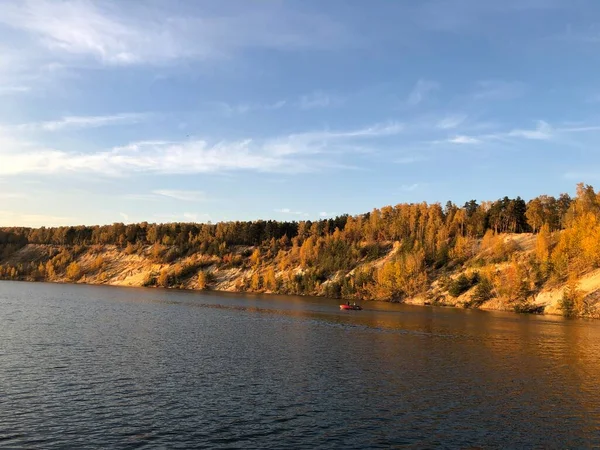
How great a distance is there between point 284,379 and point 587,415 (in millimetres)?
25502

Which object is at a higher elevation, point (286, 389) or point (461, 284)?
point (461, 284)

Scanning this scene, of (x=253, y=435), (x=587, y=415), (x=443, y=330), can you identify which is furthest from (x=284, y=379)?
(x=443, y=330)

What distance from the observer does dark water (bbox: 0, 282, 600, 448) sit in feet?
97.8

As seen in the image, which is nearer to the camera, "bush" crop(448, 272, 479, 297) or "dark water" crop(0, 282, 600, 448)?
"dark water" crop(0, 282, 600, 448)

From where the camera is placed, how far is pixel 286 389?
134 ft

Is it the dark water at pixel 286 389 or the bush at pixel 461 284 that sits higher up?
the bush at pixel 461 284

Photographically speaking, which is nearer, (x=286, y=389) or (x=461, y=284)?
(x=286, y=389)

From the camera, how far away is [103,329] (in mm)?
73312

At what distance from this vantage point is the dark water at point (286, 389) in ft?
97.8

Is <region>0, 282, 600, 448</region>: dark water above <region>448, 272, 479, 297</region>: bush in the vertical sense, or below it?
below

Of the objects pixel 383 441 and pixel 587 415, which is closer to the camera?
pixel 383 441

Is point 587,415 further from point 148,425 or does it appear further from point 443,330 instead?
point 443,330

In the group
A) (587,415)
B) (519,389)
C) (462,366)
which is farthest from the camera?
(462,366)

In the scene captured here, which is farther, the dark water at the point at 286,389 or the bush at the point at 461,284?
the bush at the point at 461,284
